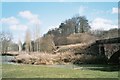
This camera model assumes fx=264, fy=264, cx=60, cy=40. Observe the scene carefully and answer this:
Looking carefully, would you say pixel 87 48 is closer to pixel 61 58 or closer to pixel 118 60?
pixel 61 58

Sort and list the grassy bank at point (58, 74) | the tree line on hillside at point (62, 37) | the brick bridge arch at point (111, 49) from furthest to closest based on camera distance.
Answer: the tree line on hillside at point (62, 37) < the brick bridge arch at point (111, 49) < the grassy bank at point (58, 74)

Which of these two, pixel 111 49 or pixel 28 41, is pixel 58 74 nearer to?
pixel 111 49

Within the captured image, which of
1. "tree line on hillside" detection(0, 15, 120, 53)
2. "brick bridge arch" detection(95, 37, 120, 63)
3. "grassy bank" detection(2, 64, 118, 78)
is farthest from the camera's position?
"tree line on hillside" detection(0, 15, 120, 53)

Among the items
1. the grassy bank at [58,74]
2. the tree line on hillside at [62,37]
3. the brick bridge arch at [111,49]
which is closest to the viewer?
the grassy bank at [58,74]

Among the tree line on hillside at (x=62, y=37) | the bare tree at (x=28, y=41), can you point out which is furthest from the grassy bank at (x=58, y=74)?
the bare tree at (x=28, y=41)

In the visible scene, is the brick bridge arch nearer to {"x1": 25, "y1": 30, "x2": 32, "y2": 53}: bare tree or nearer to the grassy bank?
the grassy bank

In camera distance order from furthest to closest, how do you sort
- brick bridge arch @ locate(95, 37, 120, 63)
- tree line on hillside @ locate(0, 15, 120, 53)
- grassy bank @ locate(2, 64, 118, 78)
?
tree line on hillside @ locate(0, 15, 120, 53), brick bridge arch @ locate(95, 37, 120, 63), grassy bank @ locate(2, 64, 118, 78)

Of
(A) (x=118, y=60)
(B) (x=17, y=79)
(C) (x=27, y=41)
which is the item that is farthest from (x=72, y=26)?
(B) (x=17, y=79)

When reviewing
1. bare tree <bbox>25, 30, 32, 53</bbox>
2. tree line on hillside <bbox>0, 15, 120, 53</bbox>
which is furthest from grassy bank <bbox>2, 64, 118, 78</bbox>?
bare tree <bbox>25, 30, 32, 53</bbox>

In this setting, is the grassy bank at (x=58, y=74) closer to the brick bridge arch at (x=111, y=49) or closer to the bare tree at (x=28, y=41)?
the brick bridge arch at (x=111, y=49)

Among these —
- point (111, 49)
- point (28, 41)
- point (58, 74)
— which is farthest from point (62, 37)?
point (58, 74)

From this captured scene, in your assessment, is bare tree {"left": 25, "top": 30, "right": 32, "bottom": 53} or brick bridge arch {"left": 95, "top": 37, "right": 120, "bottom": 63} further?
bare tree {"left": 25, "top": 30, "right": 32, "bottom": 53}

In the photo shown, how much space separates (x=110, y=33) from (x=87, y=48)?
38.3 ft

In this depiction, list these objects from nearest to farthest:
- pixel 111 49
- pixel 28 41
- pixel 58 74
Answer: pixel 58 74 → pixel 111 49 → pixel 28 41
